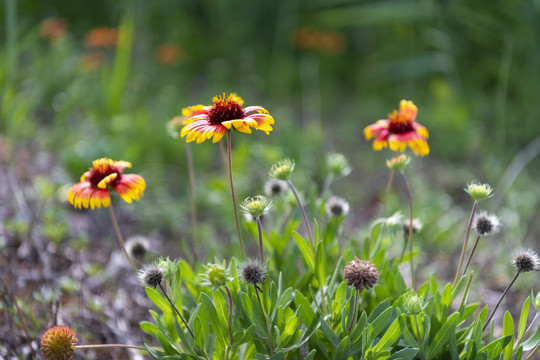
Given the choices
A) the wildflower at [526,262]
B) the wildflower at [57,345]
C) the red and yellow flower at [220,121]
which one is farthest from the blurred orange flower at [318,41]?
the wildflower at [57,345]

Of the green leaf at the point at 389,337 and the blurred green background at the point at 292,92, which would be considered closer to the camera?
the green leaf at the point at 389,337

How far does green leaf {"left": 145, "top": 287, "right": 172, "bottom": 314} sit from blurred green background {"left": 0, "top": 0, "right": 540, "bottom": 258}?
1166mm

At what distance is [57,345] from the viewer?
1.11 m

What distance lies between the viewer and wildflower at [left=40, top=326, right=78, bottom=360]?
1.11 metres

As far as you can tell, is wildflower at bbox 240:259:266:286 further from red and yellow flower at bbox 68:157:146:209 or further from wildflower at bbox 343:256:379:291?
red and yellow flower at bbox 68:157:146:209

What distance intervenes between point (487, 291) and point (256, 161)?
173 centimetres

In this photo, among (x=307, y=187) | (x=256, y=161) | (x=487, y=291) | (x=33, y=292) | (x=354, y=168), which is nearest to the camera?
(x=33, y=292)

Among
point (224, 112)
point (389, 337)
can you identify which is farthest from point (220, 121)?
point (389, 337)

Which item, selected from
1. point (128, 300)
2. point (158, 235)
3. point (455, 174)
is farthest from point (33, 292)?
point (455, 174)

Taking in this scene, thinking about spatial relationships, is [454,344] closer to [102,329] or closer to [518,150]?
[102,329]

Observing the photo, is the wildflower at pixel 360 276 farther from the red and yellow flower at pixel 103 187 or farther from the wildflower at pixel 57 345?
the wildflower at pixel 57 345

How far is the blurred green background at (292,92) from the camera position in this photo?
285cm

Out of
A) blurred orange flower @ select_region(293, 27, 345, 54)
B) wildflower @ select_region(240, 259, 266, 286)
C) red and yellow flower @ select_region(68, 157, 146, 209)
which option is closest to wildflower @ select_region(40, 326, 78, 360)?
red and yellow flower @ select_region(68, 157, 146, 209)

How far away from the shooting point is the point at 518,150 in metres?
3.43
